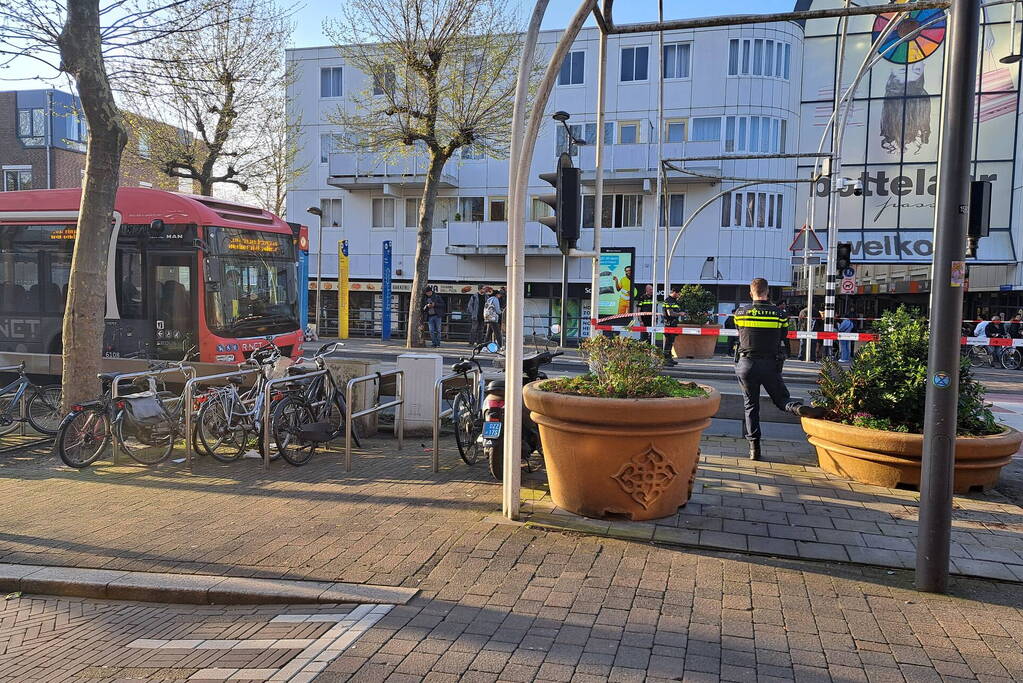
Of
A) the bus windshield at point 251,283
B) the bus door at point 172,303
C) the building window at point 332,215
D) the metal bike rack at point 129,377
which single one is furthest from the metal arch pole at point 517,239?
the building window at point 332,215

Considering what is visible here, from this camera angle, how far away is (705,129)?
99.3 ft

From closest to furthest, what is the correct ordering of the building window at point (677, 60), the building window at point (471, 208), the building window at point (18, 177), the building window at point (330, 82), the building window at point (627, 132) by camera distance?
the building window at point (677, 60) → the building window at point (627, 132) → the building window at point (471, 208) → the building window at point (330, 82) → the building window at point (18, 177)

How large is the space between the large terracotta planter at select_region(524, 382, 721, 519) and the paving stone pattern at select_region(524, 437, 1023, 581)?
0.14 meters

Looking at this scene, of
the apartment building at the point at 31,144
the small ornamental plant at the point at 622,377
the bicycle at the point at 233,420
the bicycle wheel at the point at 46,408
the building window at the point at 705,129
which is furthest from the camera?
the apartment building at the point at 31,144

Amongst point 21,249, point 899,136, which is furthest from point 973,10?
point 899,136

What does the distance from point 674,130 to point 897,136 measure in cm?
1064

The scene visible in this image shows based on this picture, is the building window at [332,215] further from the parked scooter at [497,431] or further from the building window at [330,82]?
the parked scooter at [497,431]

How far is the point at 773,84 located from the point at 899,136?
7.79m

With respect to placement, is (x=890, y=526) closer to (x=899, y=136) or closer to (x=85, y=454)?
(x=85, y=454)

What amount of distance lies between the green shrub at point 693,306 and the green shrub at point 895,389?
43.0 ft

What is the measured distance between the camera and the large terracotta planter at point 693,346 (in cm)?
1991

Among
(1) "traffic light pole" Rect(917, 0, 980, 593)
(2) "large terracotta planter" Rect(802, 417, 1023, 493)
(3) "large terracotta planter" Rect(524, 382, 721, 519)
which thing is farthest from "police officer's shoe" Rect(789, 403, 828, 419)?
(1) "traffic light pole" Rect(917, 0, 980, 593)

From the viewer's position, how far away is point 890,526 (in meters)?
5.23

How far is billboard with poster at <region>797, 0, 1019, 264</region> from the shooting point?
32.5 m
